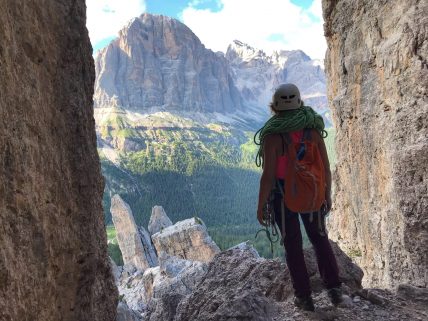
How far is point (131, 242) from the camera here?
67.0m

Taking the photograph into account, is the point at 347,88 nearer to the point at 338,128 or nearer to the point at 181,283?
the point at 338,128

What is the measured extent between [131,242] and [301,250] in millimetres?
→ 64384

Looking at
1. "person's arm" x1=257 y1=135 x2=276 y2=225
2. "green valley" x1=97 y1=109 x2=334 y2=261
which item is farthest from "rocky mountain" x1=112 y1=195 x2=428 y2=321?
"green valley" x1=97 y1=109 x2=334 y2=261

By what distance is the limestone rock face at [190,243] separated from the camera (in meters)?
46.4

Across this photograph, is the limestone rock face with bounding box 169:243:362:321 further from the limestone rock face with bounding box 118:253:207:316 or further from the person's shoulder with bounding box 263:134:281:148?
the limestone rock face with bounding box 118:253:207:316

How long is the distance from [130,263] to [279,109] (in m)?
62.5

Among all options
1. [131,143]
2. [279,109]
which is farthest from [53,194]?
[131,143]

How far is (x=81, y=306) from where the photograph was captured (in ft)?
16.3

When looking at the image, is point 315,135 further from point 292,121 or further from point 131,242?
point 131,242

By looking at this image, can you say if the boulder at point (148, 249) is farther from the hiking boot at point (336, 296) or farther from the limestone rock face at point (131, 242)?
the hiking boot at point (336, 296)

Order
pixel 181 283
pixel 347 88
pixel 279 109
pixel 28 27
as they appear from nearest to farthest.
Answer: pixel 28 27
pixel 279 109
pixel 347 88
pixel 181 283

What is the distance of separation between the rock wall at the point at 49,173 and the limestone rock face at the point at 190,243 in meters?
41.1

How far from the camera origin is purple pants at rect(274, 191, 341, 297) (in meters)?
5.34

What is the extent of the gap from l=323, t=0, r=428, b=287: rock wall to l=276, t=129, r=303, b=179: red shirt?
11.6 ft
